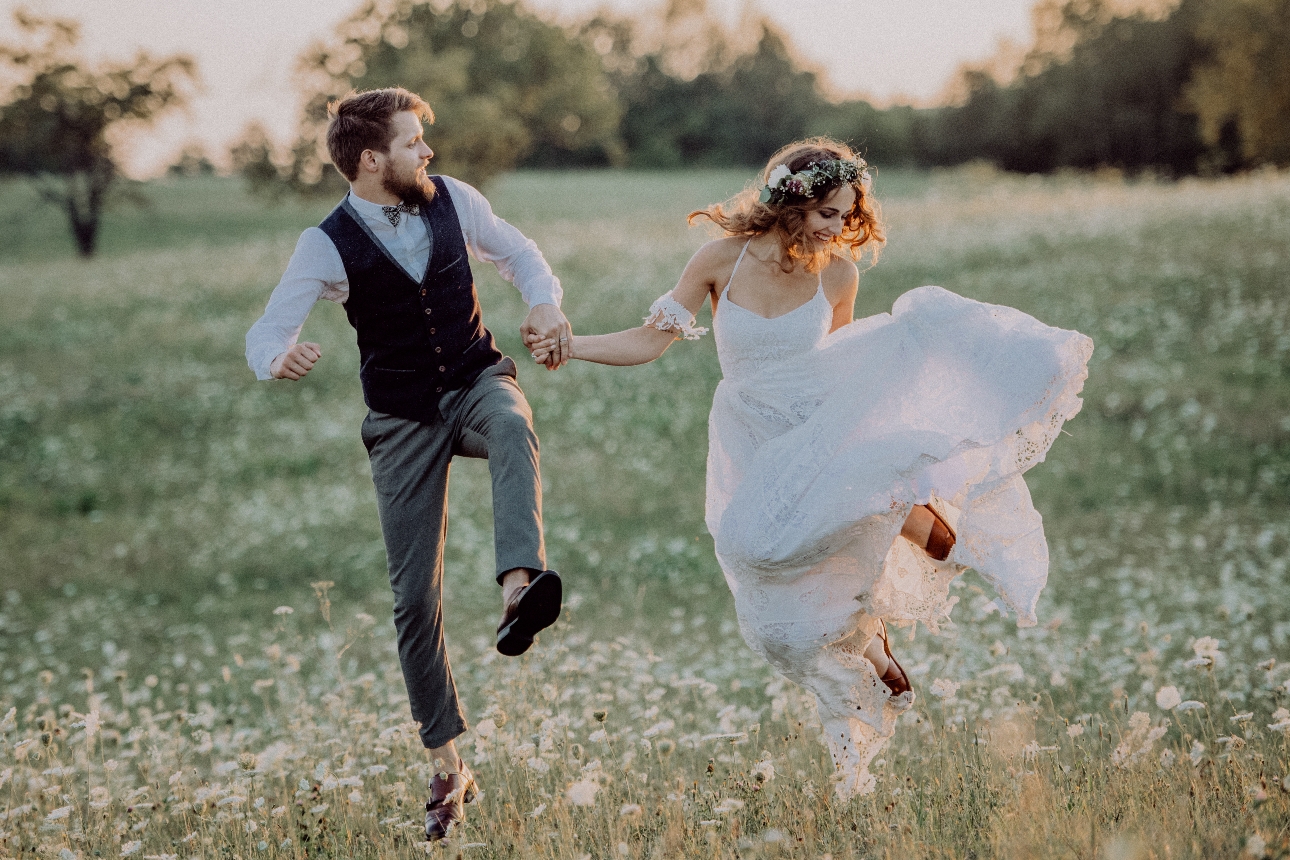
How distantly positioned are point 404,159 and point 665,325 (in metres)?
1.27

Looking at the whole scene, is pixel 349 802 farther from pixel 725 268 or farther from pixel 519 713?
pixel 725 268

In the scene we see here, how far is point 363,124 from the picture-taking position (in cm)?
429

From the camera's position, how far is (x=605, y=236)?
87.2ft

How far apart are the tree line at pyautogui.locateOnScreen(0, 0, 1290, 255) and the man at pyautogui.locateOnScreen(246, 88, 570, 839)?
2234cm

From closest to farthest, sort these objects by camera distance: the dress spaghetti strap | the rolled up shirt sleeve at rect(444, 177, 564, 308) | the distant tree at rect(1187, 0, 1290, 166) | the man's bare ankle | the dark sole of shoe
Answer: the dark sole of shoe → the man's bare ankle → the rolled up shirt sleeve at rect(444, 177, 564, 308) → the dress spaghetti strap → the distant tree at rect(1187, 0, 1290, 166)

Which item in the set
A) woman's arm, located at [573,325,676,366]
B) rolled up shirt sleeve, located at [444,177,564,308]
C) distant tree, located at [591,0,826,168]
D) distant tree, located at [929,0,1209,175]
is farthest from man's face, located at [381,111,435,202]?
distant tree, located at [591,0,826,168]

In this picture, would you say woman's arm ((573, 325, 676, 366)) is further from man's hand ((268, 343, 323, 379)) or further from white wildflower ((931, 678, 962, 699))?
white wildflower ((931, 678, 962, 699))

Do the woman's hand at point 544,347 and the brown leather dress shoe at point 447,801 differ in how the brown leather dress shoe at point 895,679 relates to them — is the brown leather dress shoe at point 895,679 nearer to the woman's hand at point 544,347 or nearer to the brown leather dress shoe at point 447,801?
the brown leather dress shoe at point 447,801

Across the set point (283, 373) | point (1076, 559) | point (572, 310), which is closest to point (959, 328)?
point (283, 373)

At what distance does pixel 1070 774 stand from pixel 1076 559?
5.48 m

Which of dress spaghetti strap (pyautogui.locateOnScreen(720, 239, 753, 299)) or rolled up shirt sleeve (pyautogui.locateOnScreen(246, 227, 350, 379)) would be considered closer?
rolled up shirt sleeve (pyautogui.locateOnScreen(246, 227, 350, 379))

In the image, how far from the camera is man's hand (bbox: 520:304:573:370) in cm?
448

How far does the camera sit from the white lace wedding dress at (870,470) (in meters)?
4.25

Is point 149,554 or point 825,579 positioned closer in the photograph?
point 825,579
